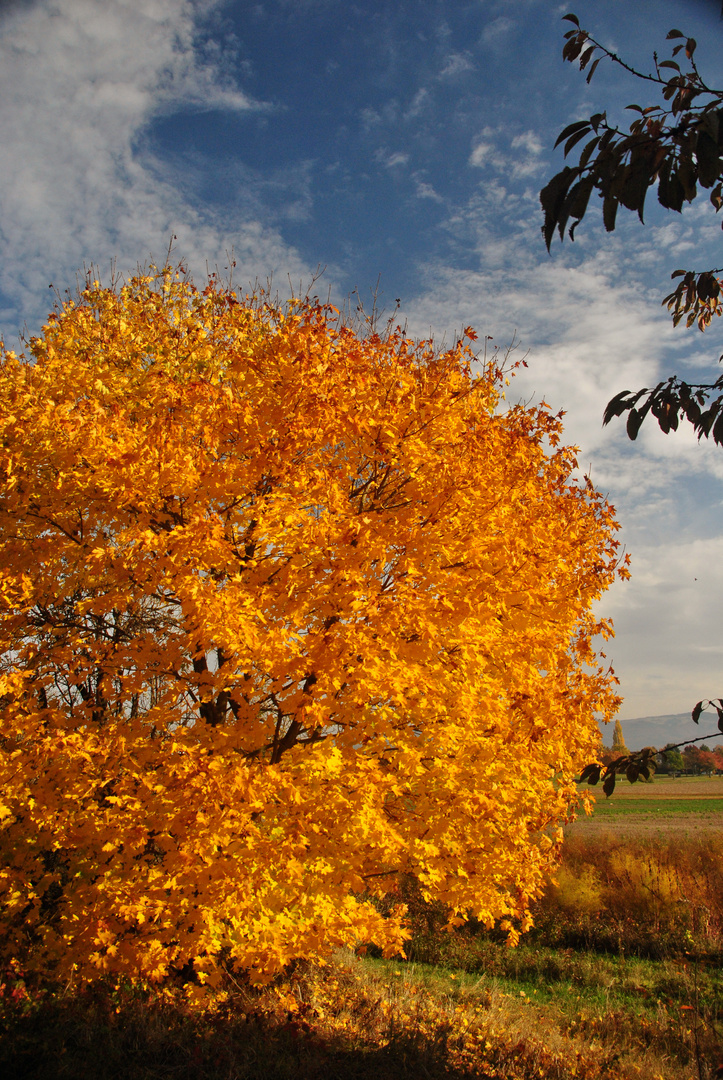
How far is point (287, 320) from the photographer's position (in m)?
8.70

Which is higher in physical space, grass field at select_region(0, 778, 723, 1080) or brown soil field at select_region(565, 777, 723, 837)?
grass field at select_region(0, 778, 723, 1080)

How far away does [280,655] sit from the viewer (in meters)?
5.08

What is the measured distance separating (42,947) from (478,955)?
13.2 meters

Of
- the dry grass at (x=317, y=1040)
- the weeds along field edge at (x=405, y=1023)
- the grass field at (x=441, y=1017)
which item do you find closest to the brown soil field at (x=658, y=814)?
the grass field at (x=441, y=1017)

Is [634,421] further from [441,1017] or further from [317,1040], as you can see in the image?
[441,1017]

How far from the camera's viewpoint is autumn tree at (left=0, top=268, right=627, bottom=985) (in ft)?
17.0

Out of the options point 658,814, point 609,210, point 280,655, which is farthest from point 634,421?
point 658,814

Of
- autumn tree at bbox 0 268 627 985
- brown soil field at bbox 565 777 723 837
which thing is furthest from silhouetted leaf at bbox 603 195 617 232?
brown soil field at bbox 565 777 723 837

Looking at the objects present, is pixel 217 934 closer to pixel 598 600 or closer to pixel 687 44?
pixel 598 600

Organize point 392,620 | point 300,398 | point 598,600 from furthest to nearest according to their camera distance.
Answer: point 598,600 < point 300,398 < point 392,620

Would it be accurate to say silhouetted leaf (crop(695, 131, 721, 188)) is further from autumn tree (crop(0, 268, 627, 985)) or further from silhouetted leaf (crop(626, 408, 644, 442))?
autumn tree (crop(0, 268, 627, 985))

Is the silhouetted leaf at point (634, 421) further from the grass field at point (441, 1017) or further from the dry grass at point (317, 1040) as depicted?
the dry grass at point (317, 1040)

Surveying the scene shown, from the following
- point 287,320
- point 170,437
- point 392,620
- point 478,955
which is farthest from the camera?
point 478,955

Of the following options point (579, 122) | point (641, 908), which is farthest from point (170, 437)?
point (641, 908)
